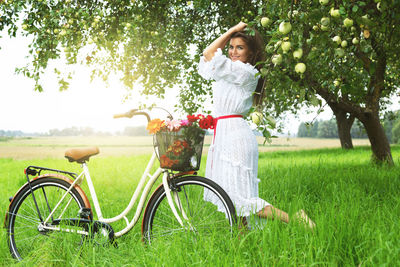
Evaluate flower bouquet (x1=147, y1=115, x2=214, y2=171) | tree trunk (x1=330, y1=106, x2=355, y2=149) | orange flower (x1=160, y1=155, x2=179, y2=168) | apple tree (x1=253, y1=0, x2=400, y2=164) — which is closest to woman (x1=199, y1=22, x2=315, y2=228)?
apple tree (x1=253, y1=0, x2=400, y2=164)

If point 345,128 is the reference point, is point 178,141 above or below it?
below

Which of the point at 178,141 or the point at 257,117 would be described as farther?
the point at 178,141

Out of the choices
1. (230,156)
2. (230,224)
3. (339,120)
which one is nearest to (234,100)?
(230,156)

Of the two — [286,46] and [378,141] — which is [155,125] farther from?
[378,141]

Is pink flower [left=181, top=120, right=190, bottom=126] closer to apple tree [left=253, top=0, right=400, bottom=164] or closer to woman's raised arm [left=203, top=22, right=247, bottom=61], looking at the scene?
apple tree [left=253, top=0, right=400, bottom=164]

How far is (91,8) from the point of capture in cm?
577

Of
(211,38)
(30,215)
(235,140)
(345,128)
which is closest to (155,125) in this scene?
(235,140)

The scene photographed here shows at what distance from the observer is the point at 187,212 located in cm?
323

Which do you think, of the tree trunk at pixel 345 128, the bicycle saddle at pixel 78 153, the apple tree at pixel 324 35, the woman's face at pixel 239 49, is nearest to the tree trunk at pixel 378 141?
the apple tree at pixel 324 35

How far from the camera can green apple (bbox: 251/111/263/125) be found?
256 centimetres

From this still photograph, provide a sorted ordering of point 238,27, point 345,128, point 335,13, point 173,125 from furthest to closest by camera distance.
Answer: point 345,128, point 238,27, point 335,13, point 173,125

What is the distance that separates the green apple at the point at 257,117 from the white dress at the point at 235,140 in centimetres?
72

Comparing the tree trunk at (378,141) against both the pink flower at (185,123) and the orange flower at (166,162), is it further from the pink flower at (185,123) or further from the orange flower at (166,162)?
the orange flower at (166,162)

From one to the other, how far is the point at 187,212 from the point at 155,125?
912 mm
